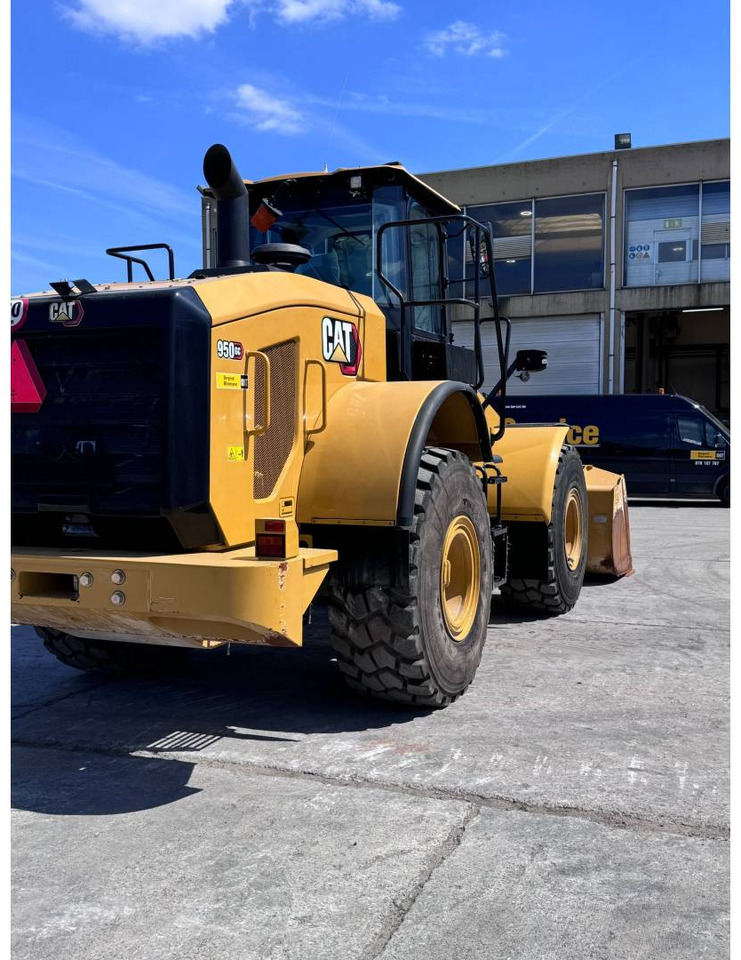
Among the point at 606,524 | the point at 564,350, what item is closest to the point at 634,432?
the point at 564,350

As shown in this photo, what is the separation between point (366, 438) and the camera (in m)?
4.55

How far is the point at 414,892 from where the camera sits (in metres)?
2.90

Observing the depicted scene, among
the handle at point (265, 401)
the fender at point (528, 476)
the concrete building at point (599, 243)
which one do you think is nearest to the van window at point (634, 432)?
the concrete building at point (599, 243)

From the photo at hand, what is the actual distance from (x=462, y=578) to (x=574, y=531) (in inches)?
114

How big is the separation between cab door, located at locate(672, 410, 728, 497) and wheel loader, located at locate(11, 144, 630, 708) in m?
14.2

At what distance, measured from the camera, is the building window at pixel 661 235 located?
24297mm

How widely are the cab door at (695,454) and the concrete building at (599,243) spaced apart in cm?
565

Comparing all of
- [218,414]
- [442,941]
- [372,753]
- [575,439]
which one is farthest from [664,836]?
[575,439]

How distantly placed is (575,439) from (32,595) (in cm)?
1660

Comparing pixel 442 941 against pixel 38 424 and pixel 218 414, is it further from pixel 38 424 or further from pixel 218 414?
pixel 38 424

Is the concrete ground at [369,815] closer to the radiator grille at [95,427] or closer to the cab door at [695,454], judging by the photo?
the radiator grille at [95,427]

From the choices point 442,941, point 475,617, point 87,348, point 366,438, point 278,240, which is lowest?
point 442,941

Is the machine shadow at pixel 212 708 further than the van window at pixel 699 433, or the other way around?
the van window at pixel 699 433

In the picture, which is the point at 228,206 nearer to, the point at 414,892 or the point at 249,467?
the point at 249,467
